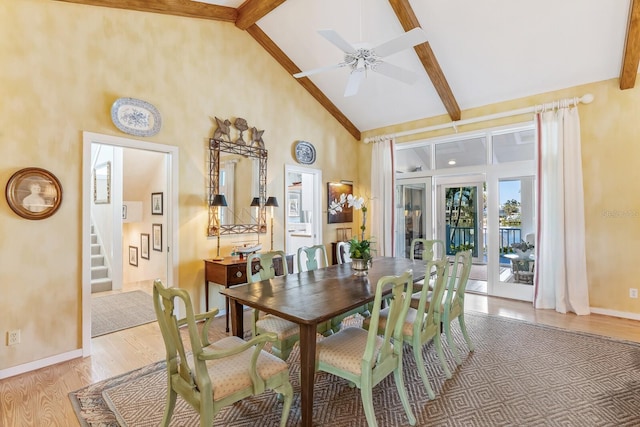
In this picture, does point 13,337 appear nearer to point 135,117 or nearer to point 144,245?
point 135,117

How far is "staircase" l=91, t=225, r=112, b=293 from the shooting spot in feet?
17.2

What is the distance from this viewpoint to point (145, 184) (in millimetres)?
6008

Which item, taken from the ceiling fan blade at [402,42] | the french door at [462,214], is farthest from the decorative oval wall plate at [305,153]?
the ceiling fan blade at [402,42]

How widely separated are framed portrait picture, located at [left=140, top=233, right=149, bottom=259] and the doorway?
2816mm

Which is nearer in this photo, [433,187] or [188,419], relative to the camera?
[188,419]

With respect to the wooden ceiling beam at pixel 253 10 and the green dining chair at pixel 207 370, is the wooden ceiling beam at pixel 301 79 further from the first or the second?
the green dining chair at pixel 207 370

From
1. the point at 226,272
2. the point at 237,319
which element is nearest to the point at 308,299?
the point at 237,319

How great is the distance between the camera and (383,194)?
579 centimetres

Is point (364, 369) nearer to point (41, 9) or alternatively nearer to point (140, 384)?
point (140, 384)

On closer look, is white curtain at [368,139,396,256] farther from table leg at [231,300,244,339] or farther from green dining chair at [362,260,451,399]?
table leg at [231,300,244,339]

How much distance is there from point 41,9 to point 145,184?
11.9ft

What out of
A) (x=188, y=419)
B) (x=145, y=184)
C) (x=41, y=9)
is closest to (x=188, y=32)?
(x=41, y=9)

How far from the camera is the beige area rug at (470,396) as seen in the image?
2.02 meters

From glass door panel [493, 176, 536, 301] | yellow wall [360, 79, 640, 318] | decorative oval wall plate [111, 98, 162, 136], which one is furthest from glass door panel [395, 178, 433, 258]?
decorative oval wall plate [111, 98, 162, 136]
